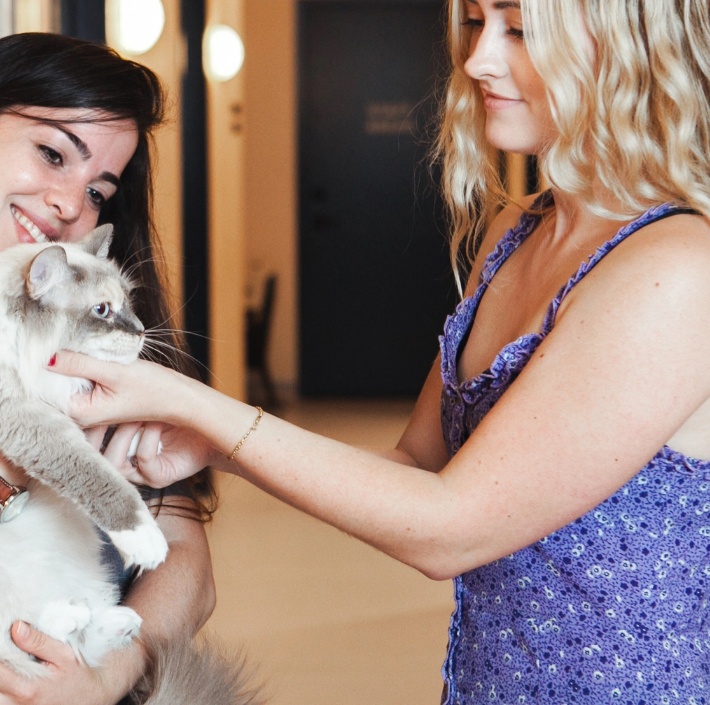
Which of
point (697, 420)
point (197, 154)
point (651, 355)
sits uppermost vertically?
point (651, 355)

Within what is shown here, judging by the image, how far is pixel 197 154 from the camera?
4.71 m

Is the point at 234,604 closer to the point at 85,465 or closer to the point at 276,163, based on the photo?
the point at 85,465

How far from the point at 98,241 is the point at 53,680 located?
0.67 meters

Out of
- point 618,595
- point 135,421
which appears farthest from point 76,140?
point 618,595

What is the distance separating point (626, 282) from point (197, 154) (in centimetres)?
391

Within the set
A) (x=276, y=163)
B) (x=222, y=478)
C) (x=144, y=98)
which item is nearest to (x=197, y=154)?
(x=222, y=478)

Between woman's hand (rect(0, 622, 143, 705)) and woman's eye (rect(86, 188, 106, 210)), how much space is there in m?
0.72

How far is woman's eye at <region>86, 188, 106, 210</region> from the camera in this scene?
1576 mm

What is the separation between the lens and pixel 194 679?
1.26 meters

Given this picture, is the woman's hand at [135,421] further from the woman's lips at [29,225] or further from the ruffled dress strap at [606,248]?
the ruffled dress strap at [606,248]

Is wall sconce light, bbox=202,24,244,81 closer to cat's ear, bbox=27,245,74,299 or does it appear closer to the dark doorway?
the dark doorway

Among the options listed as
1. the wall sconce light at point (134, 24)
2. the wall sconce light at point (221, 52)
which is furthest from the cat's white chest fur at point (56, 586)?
the wall sconce light at point (221, 52)

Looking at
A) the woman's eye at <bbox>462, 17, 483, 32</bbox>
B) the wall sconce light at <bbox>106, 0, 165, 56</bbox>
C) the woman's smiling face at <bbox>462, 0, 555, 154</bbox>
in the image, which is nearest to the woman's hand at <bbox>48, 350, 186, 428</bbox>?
the woman's smiling face at <bbox>462, 0, 555, 154</bbox>

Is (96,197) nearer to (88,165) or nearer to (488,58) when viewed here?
(88,165)
